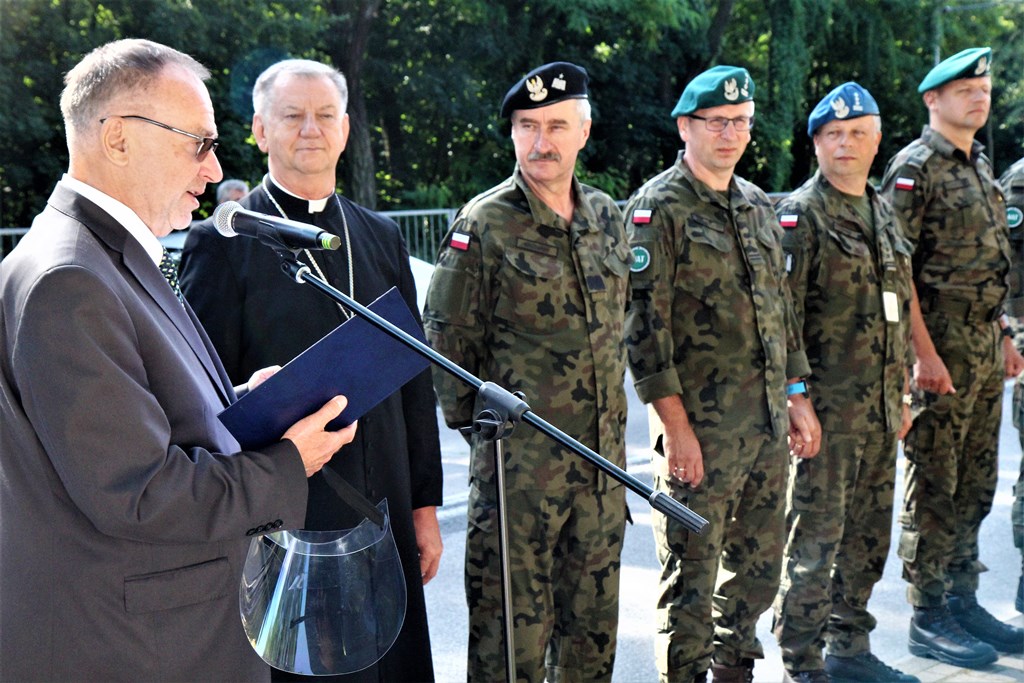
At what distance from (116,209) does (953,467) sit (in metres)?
4.13

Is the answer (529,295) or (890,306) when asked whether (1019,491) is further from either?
(529,295)

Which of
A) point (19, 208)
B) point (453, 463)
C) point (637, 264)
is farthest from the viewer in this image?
point (19, 208)

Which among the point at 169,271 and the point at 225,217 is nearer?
the point at 225,217

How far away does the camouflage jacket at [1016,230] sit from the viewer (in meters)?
5.46

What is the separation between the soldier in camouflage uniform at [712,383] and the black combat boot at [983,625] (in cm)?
141

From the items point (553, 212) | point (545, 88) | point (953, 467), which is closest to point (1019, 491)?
point (953, 467)

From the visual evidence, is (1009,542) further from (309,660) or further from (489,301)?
(309,660)

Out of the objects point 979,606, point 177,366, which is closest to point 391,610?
point 177,366

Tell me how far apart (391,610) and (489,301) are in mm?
1316

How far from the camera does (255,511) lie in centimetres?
208

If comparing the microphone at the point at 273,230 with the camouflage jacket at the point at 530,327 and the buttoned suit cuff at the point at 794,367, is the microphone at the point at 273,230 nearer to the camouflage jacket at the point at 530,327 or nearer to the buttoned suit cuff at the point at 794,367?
the camouflage jacket at the point at 530,327

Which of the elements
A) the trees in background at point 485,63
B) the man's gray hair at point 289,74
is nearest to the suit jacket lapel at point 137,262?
the man's gray hair at point 289,74

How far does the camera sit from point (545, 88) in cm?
371

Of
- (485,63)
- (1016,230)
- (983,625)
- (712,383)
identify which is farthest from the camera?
(485,63)
